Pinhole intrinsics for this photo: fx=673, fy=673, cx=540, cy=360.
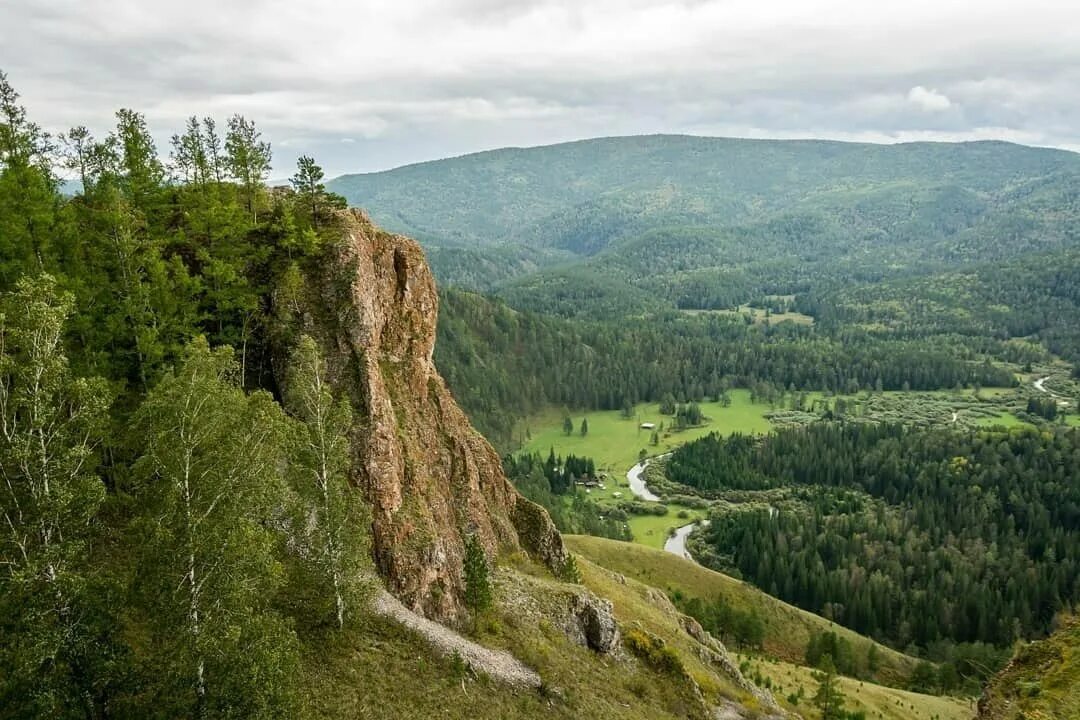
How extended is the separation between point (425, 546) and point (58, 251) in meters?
34.7

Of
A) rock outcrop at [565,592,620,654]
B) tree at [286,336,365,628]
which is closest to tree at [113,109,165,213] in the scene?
tree at [286,336,365,628]

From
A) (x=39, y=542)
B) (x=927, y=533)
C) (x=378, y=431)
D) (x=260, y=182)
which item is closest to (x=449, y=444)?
(x=378, y=431)

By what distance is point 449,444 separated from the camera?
65.2 meters

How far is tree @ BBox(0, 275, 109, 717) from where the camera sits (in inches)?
936

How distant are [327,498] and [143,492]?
10987 mm

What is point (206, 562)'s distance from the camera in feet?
92.6

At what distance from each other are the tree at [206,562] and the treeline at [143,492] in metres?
0.08

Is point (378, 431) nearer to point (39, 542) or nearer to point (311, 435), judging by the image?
point (311, 435)

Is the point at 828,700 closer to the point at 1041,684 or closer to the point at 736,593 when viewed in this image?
the point at 736,593

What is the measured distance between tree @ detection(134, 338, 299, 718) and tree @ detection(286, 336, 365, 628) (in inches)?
321

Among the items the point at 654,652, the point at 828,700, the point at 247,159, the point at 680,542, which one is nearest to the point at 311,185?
the point at 247,159

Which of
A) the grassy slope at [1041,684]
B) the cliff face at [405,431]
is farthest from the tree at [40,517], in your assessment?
the grassy slope at [1041,684]

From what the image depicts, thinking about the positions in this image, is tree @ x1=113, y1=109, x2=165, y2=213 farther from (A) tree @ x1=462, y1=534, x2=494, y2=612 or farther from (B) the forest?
(B) the forest

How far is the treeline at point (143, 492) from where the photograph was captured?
82.7ft
